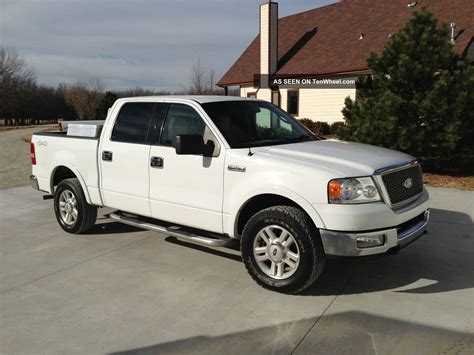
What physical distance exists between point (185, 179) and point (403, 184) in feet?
7.53

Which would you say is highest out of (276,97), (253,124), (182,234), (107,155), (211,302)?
(276,97)

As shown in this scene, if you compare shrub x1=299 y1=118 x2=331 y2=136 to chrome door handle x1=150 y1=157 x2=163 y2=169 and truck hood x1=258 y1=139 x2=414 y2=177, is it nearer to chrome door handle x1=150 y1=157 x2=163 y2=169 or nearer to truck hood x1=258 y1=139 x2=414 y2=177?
truck hood x1=258 y1=139 x2=414 y2=177

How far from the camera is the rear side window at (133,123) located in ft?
17.9

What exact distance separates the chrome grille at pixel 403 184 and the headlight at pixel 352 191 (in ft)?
0.70

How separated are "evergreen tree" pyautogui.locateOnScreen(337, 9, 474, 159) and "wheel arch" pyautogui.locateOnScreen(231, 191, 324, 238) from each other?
248 inches

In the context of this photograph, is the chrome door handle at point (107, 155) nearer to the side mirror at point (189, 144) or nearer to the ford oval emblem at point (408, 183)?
the side mirror at point (189, 144)

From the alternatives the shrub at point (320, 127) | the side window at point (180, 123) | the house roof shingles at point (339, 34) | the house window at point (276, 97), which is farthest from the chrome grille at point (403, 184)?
the house window at point (276, 97)

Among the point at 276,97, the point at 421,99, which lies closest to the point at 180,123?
the point at 421,99

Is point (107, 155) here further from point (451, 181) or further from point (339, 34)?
point (339, 34)

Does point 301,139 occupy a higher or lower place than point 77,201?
higher

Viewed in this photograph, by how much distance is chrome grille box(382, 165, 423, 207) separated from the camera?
165 inches

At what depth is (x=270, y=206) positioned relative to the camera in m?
4.64

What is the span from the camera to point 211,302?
4176 mm

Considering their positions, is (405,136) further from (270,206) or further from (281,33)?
(281,33)
